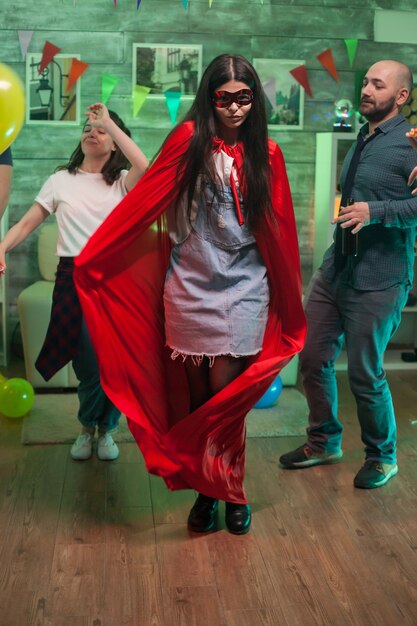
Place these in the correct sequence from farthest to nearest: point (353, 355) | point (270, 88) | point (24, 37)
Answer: point (270, 88) < point (24, 37) < point (353, 355)

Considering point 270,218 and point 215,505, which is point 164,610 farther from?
point 270,218

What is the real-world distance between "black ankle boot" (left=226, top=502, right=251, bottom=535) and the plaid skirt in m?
0.98

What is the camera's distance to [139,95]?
5.51 meters

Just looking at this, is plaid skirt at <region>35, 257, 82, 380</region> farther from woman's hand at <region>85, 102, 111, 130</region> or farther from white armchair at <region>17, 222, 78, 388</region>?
white armchair at <region>17, 222, 78, 388</region>

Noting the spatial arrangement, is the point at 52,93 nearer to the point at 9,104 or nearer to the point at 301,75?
the point at 301,75

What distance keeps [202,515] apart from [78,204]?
4.56 feet

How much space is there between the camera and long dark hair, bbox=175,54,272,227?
284 cm

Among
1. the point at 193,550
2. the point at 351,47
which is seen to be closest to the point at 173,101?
the point at 351,47

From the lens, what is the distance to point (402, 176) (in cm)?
336

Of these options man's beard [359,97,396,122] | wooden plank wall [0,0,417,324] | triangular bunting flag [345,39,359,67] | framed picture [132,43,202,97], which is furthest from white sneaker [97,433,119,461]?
triangular bunting flag [345,39,359,67]

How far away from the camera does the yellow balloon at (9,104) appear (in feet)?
8.45

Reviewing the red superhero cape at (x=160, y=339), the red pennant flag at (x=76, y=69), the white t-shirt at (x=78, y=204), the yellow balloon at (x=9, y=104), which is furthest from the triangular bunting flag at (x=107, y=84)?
the yellow balloon at (x=9, y=104)

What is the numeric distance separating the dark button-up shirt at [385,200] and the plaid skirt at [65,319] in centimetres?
110

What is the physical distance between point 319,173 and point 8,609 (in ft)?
12.5
